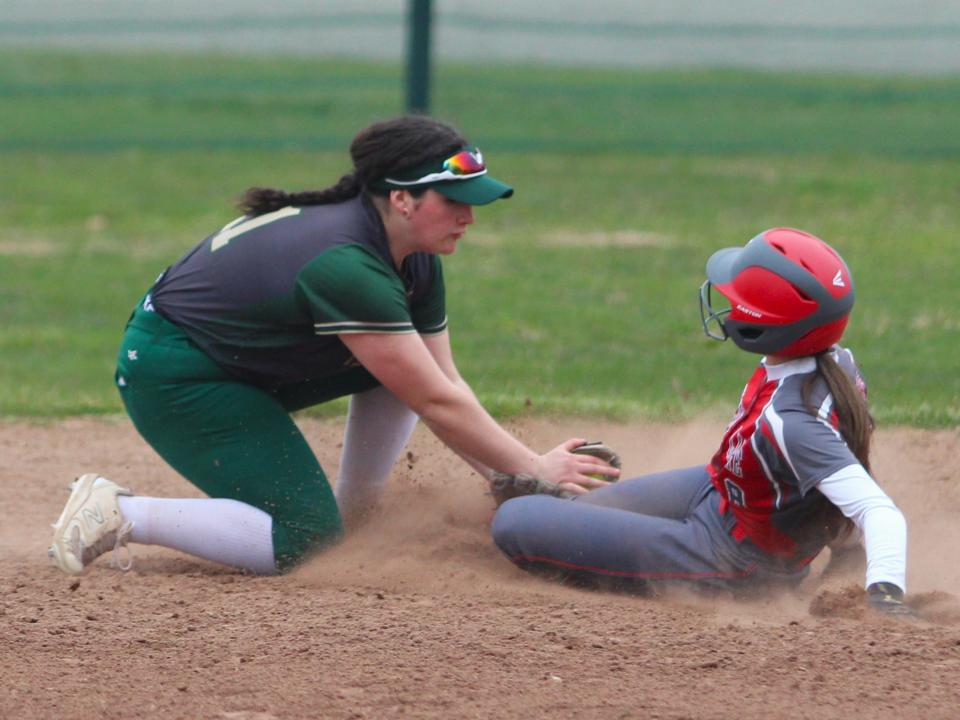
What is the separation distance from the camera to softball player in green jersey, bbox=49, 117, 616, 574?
4.27 m

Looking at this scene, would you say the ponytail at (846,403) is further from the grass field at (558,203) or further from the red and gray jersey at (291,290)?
the grass field at (558,203)

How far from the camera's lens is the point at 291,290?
4293mm

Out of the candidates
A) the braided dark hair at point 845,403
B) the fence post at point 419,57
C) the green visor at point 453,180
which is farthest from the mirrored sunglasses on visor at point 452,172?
the fence post at point 419,57

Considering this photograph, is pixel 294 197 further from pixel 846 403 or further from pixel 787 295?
pixel 846 403

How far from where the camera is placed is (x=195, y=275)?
4512mm

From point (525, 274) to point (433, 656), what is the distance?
6383mm

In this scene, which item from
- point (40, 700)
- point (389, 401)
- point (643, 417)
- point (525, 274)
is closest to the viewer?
point (40, 700)

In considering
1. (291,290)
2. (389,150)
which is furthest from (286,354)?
(389,150)

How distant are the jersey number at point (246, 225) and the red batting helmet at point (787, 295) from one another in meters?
1.35

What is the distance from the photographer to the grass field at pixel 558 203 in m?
7.40

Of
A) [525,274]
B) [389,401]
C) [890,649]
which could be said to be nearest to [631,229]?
[525,274]

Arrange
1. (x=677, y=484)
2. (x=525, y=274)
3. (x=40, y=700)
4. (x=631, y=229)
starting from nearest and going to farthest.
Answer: (x=40, y=700)
(x=677, y=484)
(x=525, y=274)
(x=631, y=229)

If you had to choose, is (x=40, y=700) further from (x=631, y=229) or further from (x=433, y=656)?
(x=631, y=229)

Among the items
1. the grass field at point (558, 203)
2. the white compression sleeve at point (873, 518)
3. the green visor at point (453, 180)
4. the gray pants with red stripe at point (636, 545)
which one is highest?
the green visor at point (453, 180)
